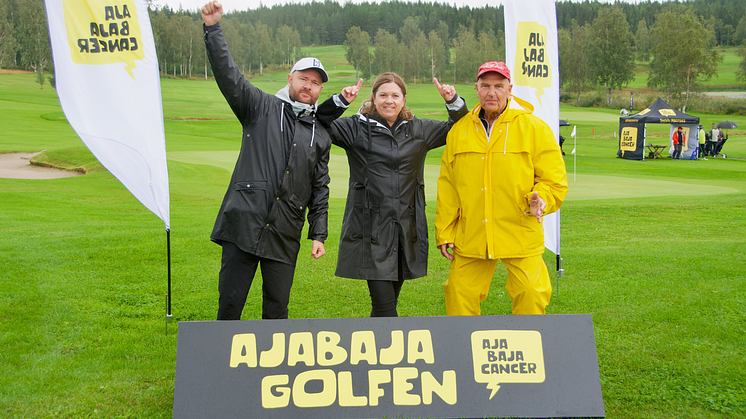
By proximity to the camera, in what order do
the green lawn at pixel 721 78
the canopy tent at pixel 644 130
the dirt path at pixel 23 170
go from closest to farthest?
1. the dirt path at pixel 23 170
2. the canopy tent at pixel 644 130
3. the green lawn at pixel 721 78

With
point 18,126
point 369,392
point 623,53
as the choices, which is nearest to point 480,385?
point 369,392

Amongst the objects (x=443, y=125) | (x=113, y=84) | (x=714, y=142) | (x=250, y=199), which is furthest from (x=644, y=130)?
(x=113, y=84)

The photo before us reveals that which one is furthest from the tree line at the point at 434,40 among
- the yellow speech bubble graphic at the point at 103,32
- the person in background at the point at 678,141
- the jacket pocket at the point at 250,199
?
the jacket pocket at the point at 250,199

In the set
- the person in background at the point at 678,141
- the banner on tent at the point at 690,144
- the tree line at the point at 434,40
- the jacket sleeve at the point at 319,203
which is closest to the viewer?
the jacket sleeve at the point at 319,203

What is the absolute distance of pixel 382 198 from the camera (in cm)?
393

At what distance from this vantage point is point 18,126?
30.8 meters

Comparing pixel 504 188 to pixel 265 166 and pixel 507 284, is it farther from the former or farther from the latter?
pixel 265 166

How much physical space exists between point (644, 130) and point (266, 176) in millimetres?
27175

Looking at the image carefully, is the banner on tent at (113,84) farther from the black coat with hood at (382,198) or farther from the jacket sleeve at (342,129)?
the black coat with hood at (382,198)

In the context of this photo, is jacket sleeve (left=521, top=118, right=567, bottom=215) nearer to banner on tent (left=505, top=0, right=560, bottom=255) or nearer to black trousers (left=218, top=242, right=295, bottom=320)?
black trousers (left=218, top=242, right=295, bottom=320)

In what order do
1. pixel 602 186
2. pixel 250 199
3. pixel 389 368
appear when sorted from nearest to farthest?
1. pixel 389 368
2. pixel 250 199
3. pixel 602 186

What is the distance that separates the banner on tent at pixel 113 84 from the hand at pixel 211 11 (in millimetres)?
Result: 919

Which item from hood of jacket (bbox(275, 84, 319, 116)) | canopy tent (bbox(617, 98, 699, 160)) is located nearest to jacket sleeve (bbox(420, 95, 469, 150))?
hood of jacket (bbox(275, 84, 319, 116))

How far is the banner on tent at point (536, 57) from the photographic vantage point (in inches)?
230
